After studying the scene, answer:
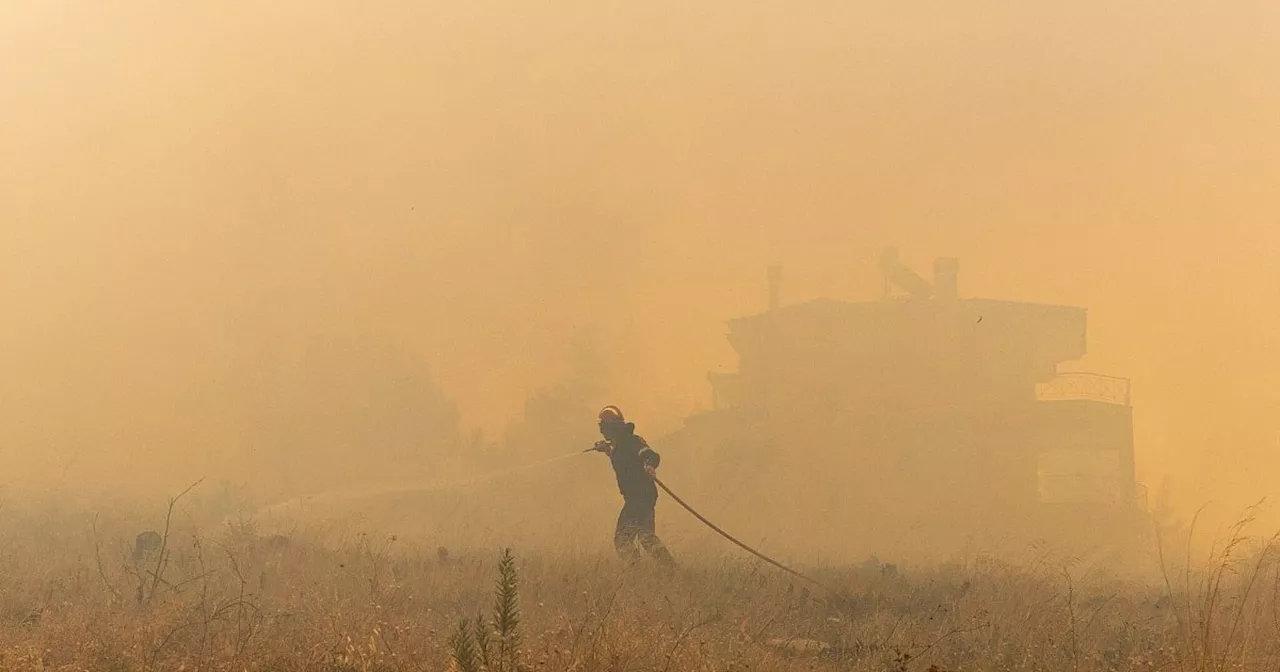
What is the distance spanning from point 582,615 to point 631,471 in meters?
4.05

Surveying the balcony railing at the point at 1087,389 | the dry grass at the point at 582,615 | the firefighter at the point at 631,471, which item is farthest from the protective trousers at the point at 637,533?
the balcony railing at the point at 1087,389

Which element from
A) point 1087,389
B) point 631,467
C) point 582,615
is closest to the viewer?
point 582,615

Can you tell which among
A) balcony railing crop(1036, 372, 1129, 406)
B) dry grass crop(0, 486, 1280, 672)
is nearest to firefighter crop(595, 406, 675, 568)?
dry grass crop(0, 486, 1280, 672)

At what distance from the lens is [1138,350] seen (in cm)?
2644

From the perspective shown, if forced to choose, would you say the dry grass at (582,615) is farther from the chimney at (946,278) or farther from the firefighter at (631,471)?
the chimney at (946,278)

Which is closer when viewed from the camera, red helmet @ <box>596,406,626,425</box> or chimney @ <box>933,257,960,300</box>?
red helmet @ <box>596,406,626,425</box>

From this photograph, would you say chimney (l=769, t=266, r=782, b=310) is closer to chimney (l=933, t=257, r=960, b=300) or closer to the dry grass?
chimney (l=933, t=257, r=960, b=300)

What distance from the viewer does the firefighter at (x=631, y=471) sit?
33.0ft

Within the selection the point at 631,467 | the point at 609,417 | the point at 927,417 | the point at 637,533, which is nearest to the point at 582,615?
the point at 637,533

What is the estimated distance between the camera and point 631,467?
1027 centimetres

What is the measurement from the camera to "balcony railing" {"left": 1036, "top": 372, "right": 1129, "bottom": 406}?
982 inches

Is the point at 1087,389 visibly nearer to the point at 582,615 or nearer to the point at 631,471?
the point at 631,471

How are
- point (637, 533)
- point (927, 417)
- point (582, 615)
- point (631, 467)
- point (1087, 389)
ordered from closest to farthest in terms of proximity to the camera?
point (582, 615) < point (637, 533) < point (631, 467) < point (1087, 389) < point (927, 417)

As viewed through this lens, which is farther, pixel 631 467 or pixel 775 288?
pixel 775 288
